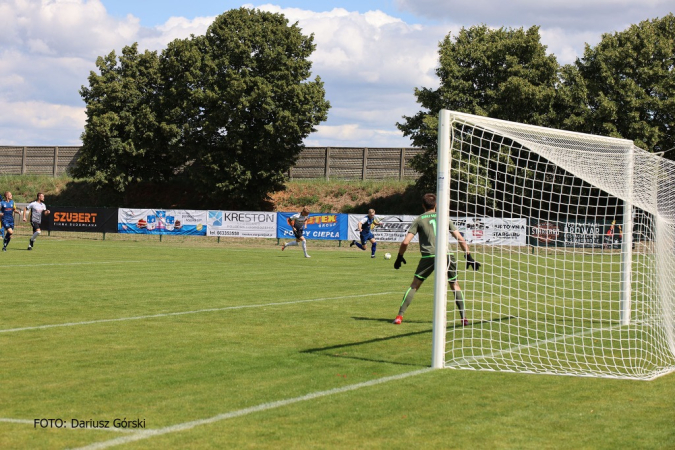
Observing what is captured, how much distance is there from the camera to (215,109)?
163 ft

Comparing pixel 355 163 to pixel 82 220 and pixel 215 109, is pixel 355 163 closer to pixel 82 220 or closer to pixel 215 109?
pixel 215 109

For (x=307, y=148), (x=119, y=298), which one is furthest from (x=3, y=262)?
(x=307, y=148)

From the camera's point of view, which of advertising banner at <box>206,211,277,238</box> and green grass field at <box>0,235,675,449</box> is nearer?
green grass field at <box>0,235,675,449</box>

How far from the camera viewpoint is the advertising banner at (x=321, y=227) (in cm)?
3831

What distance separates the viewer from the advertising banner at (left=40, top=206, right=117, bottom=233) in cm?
4072

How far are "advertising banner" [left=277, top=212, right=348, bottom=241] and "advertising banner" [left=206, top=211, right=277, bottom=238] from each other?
435mm

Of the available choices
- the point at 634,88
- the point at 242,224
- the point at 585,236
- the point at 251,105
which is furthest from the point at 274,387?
the point at 251,105

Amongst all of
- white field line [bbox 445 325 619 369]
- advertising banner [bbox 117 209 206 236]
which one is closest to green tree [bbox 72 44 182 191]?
advertising banner [bbox 117 209 206 236]

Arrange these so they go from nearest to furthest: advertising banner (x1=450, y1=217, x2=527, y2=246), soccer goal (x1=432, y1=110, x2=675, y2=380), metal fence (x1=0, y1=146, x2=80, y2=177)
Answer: soccer goal (x1=432, y1=110, x2=675, y2=380), advertising banner (x1=450, y1=217, x2=527, y2=246), metal fence (x1=0, y1=146, x2=80, y2=177)

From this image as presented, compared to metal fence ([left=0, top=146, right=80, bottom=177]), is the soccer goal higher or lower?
lower

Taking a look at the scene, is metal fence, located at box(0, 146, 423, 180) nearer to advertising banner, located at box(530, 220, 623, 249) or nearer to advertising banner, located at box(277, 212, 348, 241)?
advertising banner, located at box(277, 212, 348, 241)

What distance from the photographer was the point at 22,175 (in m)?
61.0

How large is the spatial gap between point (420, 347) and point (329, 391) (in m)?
2.81

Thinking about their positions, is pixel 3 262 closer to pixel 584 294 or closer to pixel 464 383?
pixel 584 294
